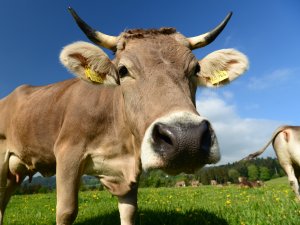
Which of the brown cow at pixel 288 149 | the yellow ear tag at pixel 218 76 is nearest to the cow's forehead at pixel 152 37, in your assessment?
the yellow ear tag at pixel 218 76

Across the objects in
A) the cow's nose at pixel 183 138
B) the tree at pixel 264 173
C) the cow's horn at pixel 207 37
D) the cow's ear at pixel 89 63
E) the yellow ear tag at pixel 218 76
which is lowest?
the cow's nose at pixel 183 138

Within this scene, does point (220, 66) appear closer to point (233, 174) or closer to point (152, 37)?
point (152, 37)

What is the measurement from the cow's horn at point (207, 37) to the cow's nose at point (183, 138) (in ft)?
7.12

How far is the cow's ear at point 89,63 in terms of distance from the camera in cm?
441

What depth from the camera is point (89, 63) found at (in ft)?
14.8

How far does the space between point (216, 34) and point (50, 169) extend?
142 inches

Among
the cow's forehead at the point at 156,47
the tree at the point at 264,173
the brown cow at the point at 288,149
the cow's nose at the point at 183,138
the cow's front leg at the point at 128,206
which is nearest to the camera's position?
the cow's nose at the point at 183,138

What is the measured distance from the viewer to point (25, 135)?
6234 millimetres

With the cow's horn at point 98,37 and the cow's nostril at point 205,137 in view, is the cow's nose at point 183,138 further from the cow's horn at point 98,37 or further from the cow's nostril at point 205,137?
the cow's horn at point 98,37

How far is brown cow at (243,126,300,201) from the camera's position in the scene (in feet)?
36.6

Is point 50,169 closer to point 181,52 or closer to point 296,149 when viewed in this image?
point 181,52

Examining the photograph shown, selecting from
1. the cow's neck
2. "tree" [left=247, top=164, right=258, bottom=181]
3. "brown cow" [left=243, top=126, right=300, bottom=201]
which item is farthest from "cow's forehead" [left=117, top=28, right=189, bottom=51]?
"tree" [left=247, top=164, right=258, bottom=181]

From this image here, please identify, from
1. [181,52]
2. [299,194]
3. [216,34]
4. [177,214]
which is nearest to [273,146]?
[299,194]

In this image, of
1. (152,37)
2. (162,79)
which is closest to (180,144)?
(162,79)
